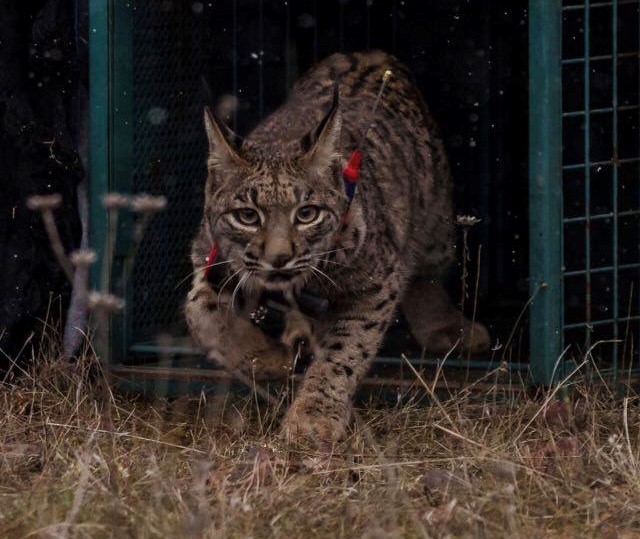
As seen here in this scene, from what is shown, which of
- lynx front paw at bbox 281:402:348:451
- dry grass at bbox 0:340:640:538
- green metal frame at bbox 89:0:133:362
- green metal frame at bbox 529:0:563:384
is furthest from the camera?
green metal frame at bbox 89:0:133:362

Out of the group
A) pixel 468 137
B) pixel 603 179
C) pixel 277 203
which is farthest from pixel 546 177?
pixel 468 137

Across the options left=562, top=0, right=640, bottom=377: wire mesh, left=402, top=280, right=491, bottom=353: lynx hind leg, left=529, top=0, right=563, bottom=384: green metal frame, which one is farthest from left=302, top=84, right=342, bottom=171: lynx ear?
left=562, top=0, right=640, bottom=377: wire mesh

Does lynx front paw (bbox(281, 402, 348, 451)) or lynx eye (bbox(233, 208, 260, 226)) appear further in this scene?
lynx eye (bbox(233, 208, 260, 226))

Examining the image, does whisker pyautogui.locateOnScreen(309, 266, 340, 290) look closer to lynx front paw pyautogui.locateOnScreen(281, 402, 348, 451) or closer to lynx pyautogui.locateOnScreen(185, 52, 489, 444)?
lynx pyautogui.locateOnScreen(185, 52, 489, 444)

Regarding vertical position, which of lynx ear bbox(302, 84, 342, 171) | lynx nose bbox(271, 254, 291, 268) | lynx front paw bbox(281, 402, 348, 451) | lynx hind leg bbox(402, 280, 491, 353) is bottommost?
lynx hind leg bbox(402, 280, 491, 353)

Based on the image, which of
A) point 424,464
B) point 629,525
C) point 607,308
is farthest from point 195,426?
point 607,308

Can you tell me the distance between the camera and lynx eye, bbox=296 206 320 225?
4.30m

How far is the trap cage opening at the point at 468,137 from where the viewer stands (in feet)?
14.7

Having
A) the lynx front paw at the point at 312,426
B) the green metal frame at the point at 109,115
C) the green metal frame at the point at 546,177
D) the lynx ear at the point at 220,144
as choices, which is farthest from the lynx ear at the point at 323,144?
the green metal frame at the point at 109,115

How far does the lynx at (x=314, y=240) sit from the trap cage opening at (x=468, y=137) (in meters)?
0.27

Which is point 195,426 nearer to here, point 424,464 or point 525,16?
point 424,464

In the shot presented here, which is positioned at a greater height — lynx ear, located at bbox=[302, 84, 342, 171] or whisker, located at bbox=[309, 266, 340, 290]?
lynx ear, located at bbox=[302, 84, 342, 171]

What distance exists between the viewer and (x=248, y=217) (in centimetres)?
431

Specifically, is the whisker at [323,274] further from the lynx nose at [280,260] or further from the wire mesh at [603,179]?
the wire mesh at [603,179]
